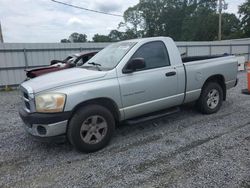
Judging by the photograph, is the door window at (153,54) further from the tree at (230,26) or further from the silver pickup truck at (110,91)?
the tree at (230,26)

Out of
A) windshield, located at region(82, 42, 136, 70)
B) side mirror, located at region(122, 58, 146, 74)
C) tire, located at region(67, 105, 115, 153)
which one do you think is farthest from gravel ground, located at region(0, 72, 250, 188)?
windshield, located at region(82, 42, 136, 70)

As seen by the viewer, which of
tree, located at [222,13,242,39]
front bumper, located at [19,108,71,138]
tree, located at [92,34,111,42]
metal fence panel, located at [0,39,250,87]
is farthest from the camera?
tree, located at [92,34,111,42]

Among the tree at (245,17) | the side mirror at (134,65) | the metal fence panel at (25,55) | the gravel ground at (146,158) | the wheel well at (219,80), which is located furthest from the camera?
the tree at (245,17)

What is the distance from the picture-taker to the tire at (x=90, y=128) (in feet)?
11.3

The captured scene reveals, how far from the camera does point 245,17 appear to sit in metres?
40.9

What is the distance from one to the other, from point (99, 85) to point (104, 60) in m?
0.93

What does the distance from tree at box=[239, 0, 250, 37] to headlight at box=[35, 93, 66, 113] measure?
44.1 metres

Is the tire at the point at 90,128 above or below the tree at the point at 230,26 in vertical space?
below

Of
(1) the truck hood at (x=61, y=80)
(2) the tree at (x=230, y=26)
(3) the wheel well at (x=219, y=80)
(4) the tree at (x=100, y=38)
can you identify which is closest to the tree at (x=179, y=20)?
(2) the tree at (x=230, y=26)

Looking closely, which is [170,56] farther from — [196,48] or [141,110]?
[196,48]

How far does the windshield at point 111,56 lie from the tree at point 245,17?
1668 inches

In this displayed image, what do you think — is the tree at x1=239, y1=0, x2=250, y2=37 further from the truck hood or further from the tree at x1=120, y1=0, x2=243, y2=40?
the truck hood

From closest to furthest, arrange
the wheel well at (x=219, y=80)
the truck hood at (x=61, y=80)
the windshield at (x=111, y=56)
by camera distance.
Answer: the truck hood at (x=61, y=80)
the windshield at (x=111, y=56)
the wheel well at (x=219, y=80)

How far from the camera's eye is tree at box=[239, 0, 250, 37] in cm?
3969
